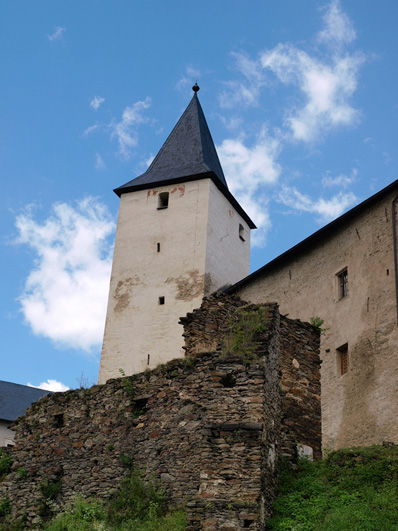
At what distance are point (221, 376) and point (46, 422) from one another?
18.2 ft

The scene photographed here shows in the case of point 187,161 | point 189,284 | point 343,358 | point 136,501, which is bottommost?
point 136,501

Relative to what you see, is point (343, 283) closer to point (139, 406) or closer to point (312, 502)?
point (139, 406)

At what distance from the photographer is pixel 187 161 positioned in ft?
111

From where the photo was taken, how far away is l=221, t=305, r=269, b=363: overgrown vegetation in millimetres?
11523

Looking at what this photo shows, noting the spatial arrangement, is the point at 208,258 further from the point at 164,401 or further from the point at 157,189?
the point at 164,401

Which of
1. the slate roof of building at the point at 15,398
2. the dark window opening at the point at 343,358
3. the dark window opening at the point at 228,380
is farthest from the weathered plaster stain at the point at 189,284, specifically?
the dark window opening at the point at 228,380

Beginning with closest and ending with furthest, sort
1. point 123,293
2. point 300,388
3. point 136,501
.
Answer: point 136,501, point 300,388, point 123,293

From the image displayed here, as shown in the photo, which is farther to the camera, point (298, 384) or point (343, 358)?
point (343, 358)

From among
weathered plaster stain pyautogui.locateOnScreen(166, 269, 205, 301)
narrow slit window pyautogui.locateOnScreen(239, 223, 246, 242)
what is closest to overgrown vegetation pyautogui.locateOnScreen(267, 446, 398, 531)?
weathered plaster stain pyautogui.locateOnScreen(166, 269, 205, 301)

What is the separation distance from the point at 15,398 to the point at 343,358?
20.6 metres

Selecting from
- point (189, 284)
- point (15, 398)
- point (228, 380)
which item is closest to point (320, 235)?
point (189, 284)

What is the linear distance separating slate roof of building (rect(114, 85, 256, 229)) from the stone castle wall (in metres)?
16.4

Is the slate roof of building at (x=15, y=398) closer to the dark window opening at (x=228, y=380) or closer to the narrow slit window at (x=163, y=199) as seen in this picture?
the narrow slit window at (x=163, y=199)

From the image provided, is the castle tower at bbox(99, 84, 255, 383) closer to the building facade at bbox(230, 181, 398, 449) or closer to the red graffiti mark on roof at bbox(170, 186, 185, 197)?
the red graffiti mark on roof at bbox(170, 186, 185, 197)
